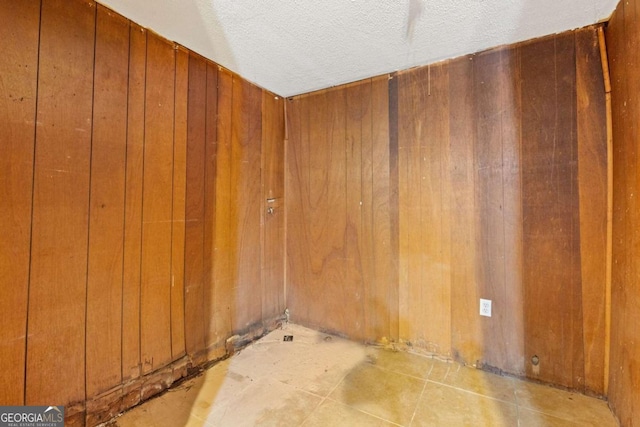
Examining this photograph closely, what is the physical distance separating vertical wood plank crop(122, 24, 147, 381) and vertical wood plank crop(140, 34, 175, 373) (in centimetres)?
3

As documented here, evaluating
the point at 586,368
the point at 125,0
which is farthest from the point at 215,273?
the point at 586,368

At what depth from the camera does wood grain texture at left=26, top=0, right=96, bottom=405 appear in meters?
1.21

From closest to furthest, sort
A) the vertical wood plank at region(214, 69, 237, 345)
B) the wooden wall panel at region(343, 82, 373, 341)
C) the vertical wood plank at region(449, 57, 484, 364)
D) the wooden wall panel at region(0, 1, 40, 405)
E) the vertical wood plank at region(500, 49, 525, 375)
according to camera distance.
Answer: the wooden wall panel at region(0, 1, 40, 405)
the vertical wood plank at region(500, 49, 525, 375)
the vertical wood plank at region(449, 57, 484, 364)
the vertical wood plank at region(214, 69, 237, 345)
the wooden wall panel at region(343, 82, 373, 341)

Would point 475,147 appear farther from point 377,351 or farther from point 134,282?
point 134,282

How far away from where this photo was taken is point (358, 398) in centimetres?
156

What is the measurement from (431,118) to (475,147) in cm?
34

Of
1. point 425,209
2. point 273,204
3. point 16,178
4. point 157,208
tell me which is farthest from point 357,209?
point 16,178

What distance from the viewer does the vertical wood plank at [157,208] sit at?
156cm

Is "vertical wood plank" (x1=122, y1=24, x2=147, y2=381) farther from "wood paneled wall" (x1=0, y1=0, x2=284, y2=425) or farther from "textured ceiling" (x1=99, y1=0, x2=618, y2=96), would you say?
"textured ceiling" (x1=99, y1=0, x2=618, y2=96)

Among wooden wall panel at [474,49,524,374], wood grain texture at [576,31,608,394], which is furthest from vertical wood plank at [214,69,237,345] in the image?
wood grain texture at [576,31,608,394]

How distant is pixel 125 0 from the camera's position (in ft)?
4.38

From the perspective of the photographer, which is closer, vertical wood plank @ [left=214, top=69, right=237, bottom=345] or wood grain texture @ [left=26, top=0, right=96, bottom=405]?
wood grain texture @ [left=26, top=0, right=96, bottom=405]

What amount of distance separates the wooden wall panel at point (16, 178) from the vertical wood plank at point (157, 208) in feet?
1.48
